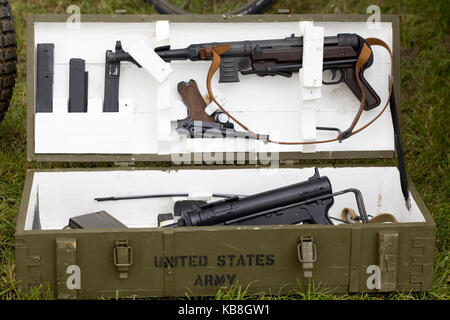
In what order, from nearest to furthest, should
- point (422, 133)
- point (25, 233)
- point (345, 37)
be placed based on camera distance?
point (25, 233) < point (345, 37) < point (422, 133)

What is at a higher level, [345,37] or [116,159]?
[345,37]

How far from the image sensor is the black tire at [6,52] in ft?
16.7

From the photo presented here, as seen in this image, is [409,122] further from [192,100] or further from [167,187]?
[167,187]

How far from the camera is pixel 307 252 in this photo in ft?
13.4

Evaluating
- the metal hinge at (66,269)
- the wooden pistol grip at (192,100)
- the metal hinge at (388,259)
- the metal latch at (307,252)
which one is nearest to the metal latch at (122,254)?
the metal hinge at (66,269)

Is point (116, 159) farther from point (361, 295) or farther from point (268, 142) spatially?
point (361, 295)

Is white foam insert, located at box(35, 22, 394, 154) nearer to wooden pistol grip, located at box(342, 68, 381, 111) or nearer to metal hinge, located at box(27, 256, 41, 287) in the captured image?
wooden pistol grip, located at box(342, 68, 381, 111)

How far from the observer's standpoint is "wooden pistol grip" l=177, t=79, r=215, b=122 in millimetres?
4918

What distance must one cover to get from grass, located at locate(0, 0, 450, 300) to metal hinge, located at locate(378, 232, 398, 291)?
0.12m

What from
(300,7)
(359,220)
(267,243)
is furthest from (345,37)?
(300,7)

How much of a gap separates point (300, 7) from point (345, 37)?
2071mm

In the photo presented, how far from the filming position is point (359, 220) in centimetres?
493

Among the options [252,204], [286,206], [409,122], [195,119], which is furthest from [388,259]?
[409,122]

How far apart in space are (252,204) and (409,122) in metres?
2.07
